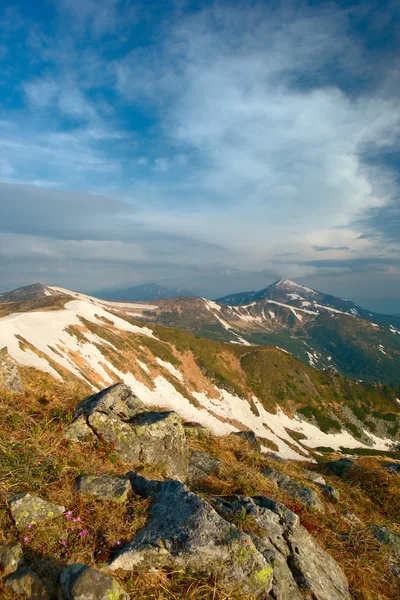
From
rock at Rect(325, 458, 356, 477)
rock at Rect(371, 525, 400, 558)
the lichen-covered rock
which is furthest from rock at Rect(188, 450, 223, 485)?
rock at Rect(325, 458, 356, 477)

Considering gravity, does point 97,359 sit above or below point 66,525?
below

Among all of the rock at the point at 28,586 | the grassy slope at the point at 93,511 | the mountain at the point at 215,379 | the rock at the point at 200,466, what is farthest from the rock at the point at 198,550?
the mountain at the point at 215,379

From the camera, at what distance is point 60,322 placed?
9362cm

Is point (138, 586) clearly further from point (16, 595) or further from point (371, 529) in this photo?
point (371, 529)

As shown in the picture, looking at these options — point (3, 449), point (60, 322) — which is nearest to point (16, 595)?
point (3, 449)

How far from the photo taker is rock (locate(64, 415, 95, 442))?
785cm

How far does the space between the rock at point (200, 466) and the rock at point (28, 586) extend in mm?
4817

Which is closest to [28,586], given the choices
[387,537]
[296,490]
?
[296,490]

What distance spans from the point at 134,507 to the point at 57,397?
4937mm

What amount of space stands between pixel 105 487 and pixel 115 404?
3287 mm

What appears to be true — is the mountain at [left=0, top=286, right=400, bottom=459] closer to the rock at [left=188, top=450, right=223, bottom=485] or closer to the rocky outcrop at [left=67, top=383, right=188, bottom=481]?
the rocky outcrop at [left=67, top=383, right=188, bottom=481]

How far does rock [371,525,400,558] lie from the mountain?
56.2m

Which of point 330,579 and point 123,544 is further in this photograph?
point 330,579

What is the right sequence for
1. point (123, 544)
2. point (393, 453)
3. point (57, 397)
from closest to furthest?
point (123, 544) < point (57, 397) < point (393, 453)
